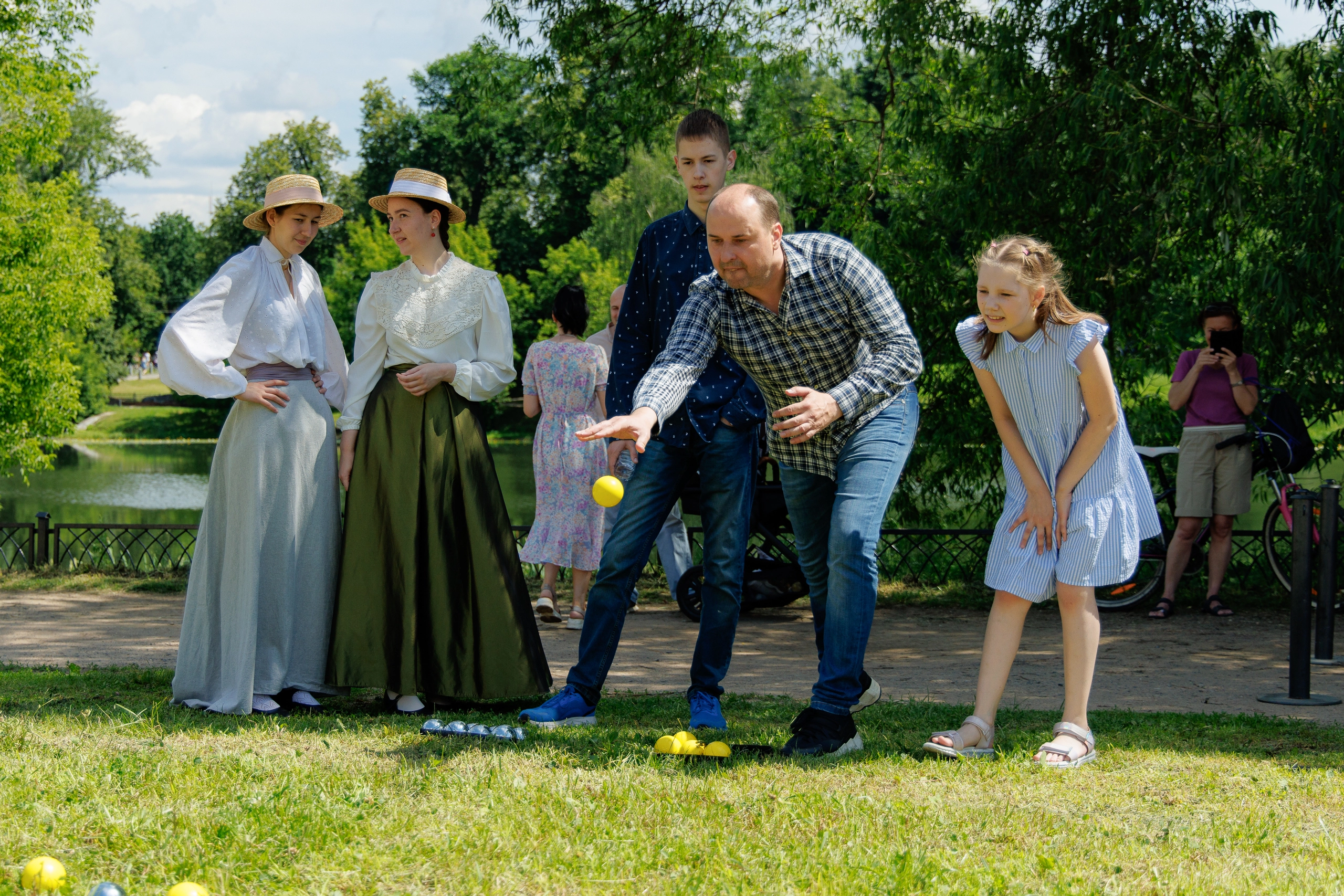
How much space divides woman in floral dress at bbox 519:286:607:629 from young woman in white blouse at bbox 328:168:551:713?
2.63 m

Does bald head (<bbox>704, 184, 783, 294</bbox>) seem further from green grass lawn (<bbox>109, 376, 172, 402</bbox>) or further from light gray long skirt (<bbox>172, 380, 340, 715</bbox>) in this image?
green grass lawn (<bbox>109, 376, 172, 402</bbox>)

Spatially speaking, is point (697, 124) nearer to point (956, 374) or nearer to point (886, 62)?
point (956, 374)

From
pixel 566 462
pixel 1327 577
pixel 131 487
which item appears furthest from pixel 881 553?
pixel 131 487

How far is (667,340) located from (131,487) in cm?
2730

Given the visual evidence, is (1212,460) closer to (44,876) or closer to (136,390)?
(44,876)

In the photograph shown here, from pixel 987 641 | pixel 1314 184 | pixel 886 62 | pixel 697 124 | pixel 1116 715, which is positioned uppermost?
pixel 886 62

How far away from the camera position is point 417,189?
511cm

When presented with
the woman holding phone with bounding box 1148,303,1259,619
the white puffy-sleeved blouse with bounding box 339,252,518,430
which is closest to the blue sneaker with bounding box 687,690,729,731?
the white puffy-sleeved blouse with bounding box 339,252,518,430

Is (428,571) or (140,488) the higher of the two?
(428,571)

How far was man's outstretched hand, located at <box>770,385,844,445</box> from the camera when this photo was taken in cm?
359

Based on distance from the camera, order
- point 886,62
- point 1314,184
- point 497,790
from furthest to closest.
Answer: point 886,62
point 1314,184
point 497,790

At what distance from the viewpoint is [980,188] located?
8.77 meters

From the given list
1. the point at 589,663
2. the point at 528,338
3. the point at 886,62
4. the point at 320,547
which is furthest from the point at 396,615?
the point at 528,338

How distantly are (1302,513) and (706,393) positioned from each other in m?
2.98
